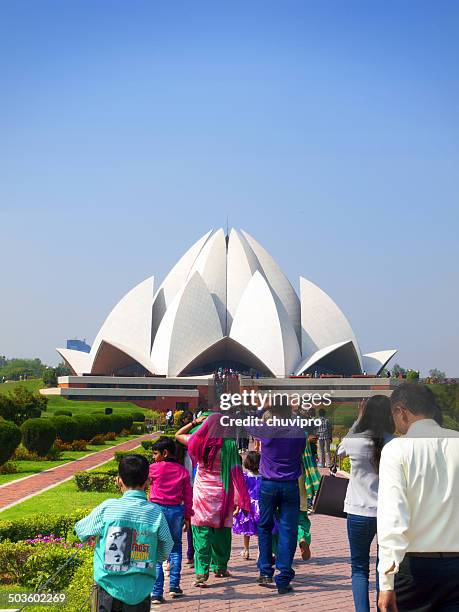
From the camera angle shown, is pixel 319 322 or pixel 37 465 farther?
pixel 319 322

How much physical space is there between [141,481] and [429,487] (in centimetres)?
113

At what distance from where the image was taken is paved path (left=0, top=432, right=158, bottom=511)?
876cm

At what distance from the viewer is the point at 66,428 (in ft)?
53.8

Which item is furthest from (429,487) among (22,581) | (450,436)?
(22,581)

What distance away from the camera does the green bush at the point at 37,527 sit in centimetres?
577

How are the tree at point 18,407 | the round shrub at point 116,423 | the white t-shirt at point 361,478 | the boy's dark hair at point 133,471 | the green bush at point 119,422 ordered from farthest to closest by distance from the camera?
the green bush at point 119,422 < the round shrub at point 116,423 < the tree at point 18,407 < the white t-shirt at point 361,478 < the boy's dark hair at point 133,471

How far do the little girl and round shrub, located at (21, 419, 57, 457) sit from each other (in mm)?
8061

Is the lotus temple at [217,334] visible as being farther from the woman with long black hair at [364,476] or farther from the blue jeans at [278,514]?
the woman with long black hair at [364,476]

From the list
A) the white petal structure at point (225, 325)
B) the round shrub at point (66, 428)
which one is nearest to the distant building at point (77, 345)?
the white petal structure at point (225, 325)

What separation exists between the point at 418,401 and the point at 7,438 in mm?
9352

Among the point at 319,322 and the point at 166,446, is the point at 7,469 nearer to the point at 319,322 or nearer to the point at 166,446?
the point at 166,446

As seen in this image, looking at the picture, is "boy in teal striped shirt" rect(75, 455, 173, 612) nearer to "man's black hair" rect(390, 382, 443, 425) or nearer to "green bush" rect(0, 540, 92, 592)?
"man's black hair" rect(390, 382, 443, 425)

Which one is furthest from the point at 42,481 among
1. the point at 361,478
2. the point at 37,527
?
the point at 361,478

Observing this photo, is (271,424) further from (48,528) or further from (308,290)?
(308,290)
